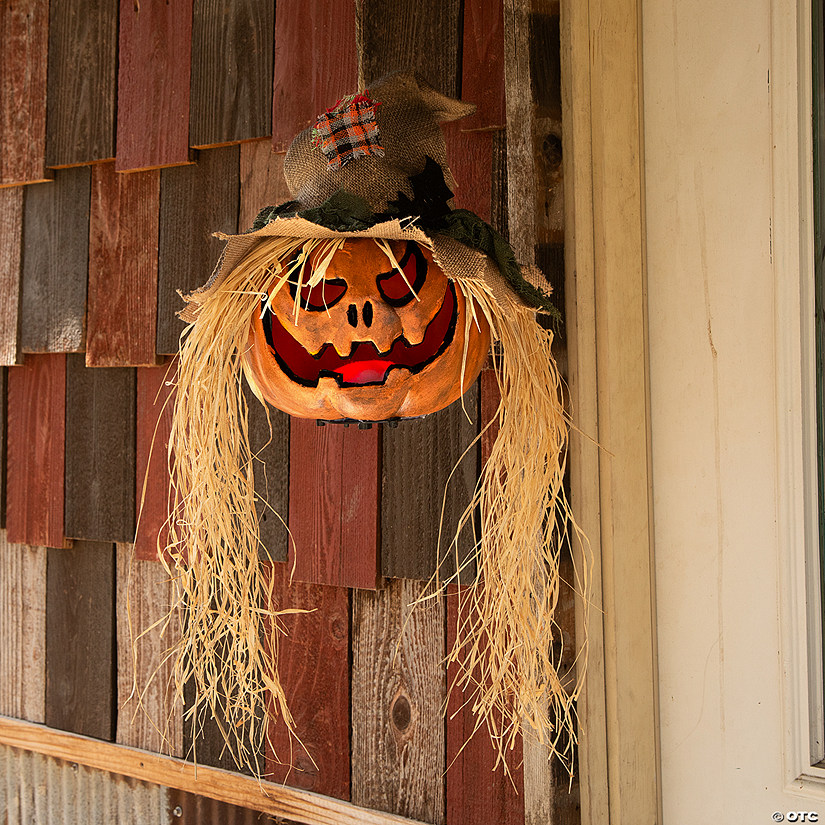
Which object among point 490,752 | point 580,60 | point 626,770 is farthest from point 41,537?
point 580,60

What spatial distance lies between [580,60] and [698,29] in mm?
175

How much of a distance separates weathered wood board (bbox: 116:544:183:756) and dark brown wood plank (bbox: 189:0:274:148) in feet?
2.52

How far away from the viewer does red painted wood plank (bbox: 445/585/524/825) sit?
1.13m

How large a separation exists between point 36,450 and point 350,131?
3.52 ft

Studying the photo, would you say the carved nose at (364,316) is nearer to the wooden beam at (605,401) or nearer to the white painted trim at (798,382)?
the wooden beam at (605,401)

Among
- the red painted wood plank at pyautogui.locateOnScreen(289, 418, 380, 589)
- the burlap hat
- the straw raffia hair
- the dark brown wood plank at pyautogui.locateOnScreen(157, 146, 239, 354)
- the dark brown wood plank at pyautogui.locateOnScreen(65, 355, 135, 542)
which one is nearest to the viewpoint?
the burlap hat

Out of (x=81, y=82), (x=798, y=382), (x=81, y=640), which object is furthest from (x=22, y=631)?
(x=798, y=382)

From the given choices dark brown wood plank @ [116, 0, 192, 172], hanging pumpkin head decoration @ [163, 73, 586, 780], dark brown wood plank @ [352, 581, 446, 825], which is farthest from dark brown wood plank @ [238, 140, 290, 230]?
dark brown wood plank @ [352, 581, 446, 825]

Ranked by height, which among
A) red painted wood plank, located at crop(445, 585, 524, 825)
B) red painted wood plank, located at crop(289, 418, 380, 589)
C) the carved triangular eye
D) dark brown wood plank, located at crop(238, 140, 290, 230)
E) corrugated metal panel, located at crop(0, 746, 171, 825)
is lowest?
corrugated metal panel, located at crop(0, 746, 171, 825)

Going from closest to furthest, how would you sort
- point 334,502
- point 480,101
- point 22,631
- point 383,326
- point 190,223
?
point 383,326
point 480,101
point 334,502
point 190,223
point 22,631

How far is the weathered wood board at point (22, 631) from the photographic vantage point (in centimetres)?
160

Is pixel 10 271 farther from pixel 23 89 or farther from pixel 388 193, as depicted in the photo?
pixel 388 193

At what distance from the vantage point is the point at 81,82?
4.99ft

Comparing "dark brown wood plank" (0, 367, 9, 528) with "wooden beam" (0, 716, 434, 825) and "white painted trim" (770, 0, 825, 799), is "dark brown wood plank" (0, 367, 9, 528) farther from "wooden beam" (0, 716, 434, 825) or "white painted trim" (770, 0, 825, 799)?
"white painted trim" (770, 0, 825, 799)
